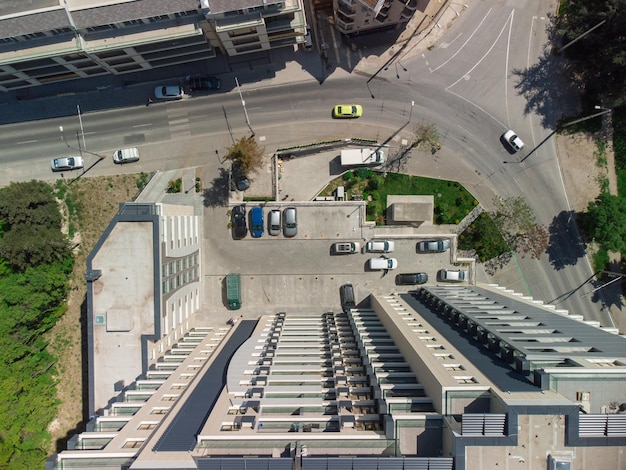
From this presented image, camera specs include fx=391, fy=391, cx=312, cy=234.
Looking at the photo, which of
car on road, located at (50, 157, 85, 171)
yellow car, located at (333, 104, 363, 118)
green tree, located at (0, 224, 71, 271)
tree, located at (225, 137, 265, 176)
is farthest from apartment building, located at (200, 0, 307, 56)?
green tree, located at (0, 224, 71, 271)

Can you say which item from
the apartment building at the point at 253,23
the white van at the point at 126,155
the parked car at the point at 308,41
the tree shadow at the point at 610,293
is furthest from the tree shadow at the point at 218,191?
the tree shadow at the point at 610,293

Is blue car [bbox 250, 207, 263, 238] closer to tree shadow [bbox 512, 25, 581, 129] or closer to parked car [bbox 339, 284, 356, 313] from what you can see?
parked car [bbox 339, 284, 356, 313]

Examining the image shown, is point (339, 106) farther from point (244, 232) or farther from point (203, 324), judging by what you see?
point (203, 324)

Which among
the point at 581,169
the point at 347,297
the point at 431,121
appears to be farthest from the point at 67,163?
the point at 581,169

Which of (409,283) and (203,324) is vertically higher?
(409,283)

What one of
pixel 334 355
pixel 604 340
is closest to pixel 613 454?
pixel 604 340
